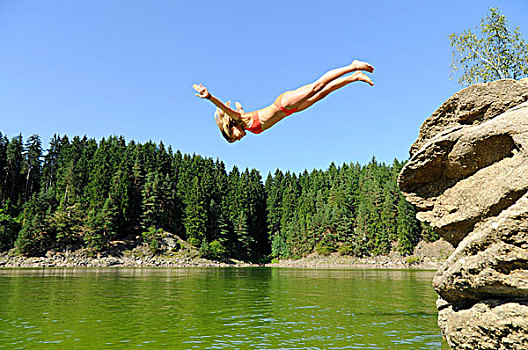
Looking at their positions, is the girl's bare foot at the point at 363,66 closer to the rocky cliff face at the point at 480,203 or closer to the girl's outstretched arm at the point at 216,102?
the girl's outstretched arm at the point at 216,102

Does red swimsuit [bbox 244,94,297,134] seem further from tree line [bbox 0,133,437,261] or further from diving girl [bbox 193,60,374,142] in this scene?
tree line [bbox 0,133,437,261]

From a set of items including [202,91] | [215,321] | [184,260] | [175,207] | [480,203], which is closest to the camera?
[202,91]

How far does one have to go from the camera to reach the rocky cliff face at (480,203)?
21.8 ft

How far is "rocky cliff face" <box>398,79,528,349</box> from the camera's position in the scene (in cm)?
663

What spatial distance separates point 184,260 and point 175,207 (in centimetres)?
1734

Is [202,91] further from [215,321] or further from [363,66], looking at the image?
[215,321]

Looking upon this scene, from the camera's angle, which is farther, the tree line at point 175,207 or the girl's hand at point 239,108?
the tree line at point 175,207

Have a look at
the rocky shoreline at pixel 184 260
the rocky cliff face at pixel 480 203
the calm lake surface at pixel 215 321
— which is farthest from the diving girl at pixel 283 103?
the rocky shoreline at pixel 184 260

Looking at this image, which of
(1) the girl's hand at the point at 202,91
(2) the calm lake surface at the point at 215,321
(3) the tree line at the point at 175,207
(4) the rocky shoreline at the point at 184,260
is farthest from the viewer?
(3) the tree line at the point at 175,207

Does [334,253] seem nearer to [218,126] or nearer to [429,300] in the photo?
[429,300]

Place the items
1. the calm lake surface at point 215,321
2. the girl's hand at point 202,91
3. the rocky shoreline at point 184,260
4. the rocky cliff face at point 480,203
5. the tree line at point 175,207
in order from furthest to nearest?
1. the tree line at point 175,207
2. the rocky shoreline at point 184,260
3. the calm lake surface at point 215,321
4. the rocky cliff face at point 480,203
5. the girl's hand at point 202,91

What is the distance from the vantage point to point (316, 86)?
5.73m

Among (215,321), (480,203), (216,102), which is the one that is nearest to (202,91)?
(216,102)

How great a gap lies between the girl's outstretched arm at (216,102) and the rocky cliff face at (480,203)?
4.70 meters
